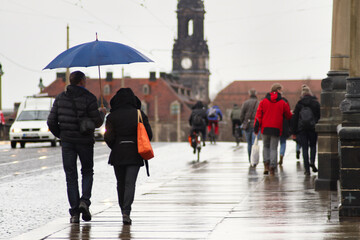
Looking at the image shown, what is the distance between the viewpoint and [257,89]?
552ft

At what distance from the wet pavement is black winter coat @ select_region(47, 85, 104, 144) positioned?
0.97m

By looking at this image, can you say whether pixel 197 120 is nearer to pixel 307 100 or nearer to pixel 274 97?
pixel 274 97

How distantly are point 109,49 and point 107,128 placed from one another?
3.81 ft

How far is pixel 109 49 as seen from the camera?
10.9m

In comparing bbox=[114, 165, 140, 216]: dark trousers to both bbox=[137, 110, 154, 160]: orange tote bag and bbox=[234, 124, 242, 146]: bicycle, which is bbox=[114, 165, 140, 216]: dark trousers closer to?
bbox=[137, 110, 154, 160]: orange tote bag

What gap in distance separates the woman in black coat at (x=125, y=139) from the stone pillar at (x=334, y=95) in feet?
14.8

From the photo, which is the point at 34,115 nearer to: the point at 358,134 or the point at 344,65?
the point at 344,65

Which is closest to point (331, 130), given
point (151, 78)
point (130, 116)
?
point (130, 116)

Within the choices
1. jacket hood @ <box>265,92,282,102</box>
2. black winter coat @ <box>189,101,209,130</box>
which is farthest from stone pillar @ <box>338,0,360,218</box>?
black winter coat @ <box>189,101,209,130</box>

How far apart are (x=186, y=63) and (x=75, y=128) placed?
137 m

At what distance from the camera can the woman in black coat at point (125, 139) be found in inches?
399

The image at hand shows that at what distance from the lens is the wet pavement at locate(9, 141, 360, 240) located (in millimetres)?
8984

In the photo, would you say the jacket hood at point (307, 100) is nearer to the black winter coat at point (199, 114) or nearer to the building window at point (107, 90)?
the black winter coat at point (199, 114)

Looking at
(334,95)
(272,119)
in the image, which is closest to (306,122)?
(272,119)
